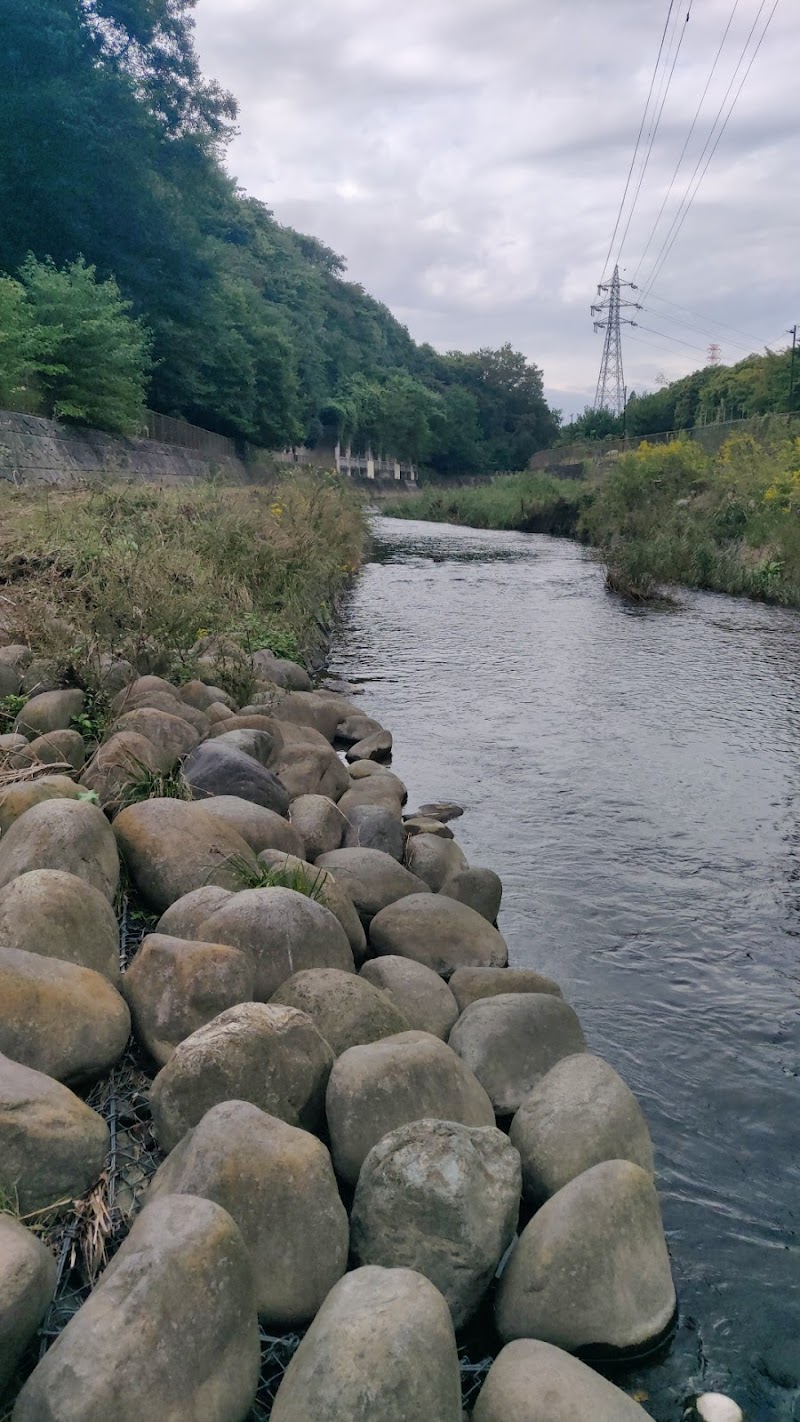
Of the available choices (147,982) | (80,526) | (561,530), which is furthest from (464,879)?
(561,530)

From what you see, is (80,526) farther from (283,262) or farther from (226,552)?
(283,262)

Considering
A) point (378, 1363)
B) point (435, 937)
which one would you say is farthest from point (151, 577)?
point (378, 1363)

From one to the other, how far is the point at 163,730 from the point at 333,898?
1.79m

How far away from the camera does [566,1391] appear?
7.66 feet

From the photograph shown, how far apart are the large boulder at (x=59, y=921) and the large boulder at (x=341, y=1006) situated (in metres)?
0.57

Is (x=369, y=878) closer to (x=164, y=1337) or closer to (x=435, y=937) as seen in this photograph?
(x=435, y=937)

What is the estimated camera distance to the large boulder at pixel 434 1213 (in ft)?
8.89

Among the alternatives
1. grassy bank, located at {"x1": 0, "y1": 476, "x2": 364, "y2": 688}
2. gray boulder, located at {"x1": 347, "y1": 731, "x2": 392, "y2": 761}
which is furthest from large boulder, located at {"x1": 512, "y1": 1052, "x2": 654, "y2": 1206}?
gray boulder, located at {"x1": 347, "y1": 731, "x2": 392, "y2": 761}

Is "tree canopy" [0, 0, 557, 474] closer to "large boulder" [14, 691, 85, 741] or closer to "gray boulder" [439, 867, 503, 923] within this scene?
"large boulder" [14, 691, 85, 741]

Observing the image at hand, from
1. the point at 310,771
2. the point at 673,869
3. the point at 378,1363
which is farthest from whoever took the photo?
the point at 310,771

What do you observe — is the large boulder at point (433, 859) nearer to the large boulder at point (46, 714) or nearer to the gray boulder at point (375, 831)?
the gray boulder at point (375, 831)

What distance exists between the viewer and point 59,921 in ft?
11.2

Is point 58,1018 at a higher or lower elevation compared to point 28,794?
lower

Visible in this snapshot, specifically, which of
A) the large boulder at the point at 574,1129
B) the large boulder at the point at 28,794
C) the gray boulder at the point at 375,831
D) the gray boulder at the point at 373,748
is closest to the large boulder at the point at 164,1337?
the large boulder at the point at 574,1129
